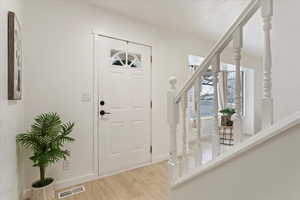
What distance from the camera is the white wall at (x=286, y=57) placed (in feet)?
3.54

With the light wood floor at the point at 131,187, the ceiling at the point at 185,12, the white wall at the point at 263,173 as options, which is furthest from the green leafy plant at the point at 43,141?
the ceiling at the point at 185,12

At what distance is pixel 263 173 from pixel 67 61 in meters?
2.32

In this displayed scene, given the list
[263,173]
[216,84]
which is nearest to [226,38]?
[216,84]

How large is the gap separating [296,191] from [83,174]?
91.5 inches

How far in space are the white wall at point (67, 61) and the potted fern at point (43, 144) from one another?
258mm

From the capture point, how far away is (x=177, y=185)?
A: 4.46 ft

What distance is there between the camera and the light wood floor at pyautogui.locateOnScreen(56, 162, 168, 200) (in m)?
2.02

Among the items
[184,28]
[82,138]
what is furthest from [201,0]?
[82,138]

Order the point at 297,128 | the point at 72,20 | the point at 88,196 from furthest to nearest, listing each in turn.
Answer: the point at 72,20, the point at 88,196, the point at 297,128

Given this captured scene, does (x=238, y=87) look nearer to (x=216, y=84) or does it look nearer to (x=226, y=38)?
(x=216, y=84)

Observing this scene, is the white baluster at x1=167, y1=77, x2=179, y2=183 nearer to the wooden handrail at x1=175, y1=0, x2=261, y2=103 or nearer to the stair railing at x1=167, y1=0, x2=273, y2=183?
the stair railing at x1=167, y1=0, x2=273, y2=183

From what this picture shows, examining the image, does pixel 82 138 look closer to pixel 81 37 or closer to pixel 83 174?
pixel 83 174

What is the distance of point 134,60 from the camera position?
2.82 meters

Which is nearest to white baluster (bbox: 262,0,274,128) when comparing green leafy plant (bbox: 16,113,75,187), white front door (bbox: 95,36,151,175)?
green leafy plant (bbox: 16,113,75,187)
